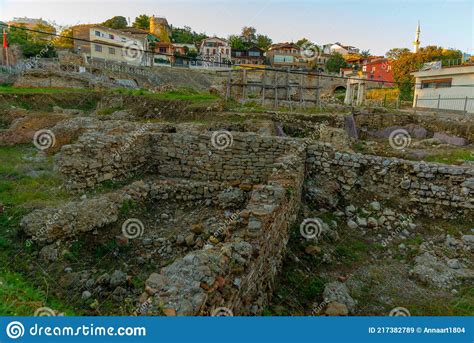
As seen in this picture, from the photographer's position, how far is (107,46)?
53500 millimetres

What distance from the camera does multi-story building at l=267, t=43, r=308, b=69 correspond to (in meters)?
68.3

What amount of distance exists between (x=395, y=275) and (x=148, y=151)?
7.23 m

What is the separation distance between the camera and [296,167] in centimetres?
820

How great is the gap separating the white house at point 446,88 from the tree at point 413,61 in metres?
5.84

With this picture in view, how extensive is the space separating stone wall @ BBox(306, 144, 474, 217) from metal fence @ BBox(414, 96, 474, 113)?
17.9 m

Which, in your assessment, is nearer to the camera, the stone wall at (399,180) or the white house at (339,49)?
the stone wall at (399,180)

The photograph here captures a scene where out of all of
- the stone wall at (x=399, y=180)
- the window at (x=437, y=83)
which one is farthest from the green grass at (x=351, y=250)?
the window at (x=437, y=83)

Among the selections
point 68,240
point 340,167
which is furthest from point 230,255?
point 340,167

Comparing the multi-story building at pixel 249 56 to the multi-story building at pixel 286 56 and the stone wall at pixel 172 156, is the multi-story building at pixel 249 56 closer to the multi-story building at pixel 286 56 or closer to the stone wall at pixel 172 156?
the multi-story building at pixel 286 56

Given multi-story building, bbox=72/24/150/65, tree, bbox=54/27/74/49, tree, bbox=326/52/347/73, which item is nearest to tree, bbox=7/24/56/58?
multi-story building, bbox=72/24/150/65

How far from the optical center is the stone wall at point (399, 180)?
830 centimetres

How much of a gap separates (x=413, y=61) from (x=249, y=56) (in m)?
38.7

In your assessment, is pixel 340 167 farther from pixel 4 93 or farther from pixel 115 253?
pixel 4 93

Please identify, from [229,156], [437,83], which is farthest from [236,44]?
[229,156]
